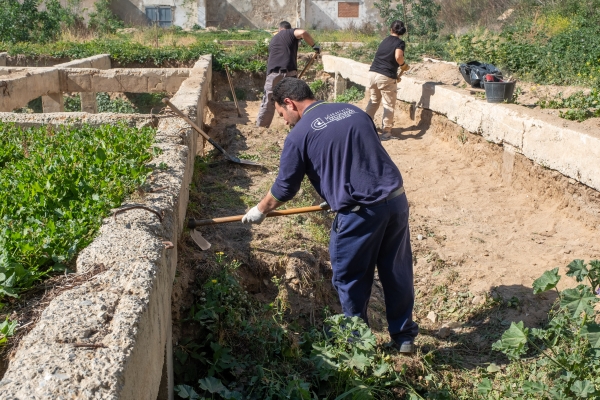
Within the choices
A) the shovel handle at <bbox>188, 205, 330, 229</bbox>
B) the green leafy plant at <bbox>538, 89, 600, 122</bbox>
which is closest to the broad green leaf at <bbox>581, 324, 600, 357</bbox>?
the shovel handle at <bbox>188, 205, 330, 229</bbox>

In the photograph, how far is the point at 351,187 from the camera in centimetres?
385

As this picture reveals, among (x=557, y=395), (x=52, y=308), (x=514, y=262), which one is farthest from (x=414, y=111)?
(x=52, y=308)

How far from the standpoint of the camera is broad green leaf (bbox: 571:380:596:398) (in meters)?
3.28

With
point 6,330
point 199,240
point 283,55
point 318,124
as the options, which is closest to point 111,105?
point 283,55

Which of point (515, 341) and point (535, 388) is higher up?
point (515, 341)

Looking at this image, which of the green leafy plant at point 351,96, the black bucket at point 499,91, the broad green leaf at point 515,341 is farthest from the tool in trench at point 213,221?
the green leafy plant at point 351,96

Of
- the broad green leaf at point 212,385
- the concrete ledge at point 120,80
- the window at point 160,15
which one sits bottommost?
the broad green leaf at point 212,385

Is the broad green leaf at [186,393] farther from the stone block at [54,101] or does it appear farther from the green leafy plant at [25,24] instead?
the green leafy plant at [25,24]

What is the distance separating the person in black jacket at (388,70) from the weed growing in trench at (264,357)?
20.2 ft

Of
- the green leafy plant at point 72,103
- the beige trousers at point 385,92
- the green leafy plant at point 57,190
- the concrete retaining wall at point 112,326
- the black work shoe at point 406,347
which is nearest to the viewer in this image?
the concrete retaining wall at point 112,326

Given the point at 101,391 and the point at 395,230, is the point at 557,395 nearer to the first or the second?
the point at 395,230

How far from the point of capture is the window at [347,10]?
97.6 ft

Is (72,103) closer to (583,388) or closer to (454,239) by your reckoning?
(454,239)

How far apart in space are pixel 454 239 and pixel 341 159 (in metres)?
3.04
